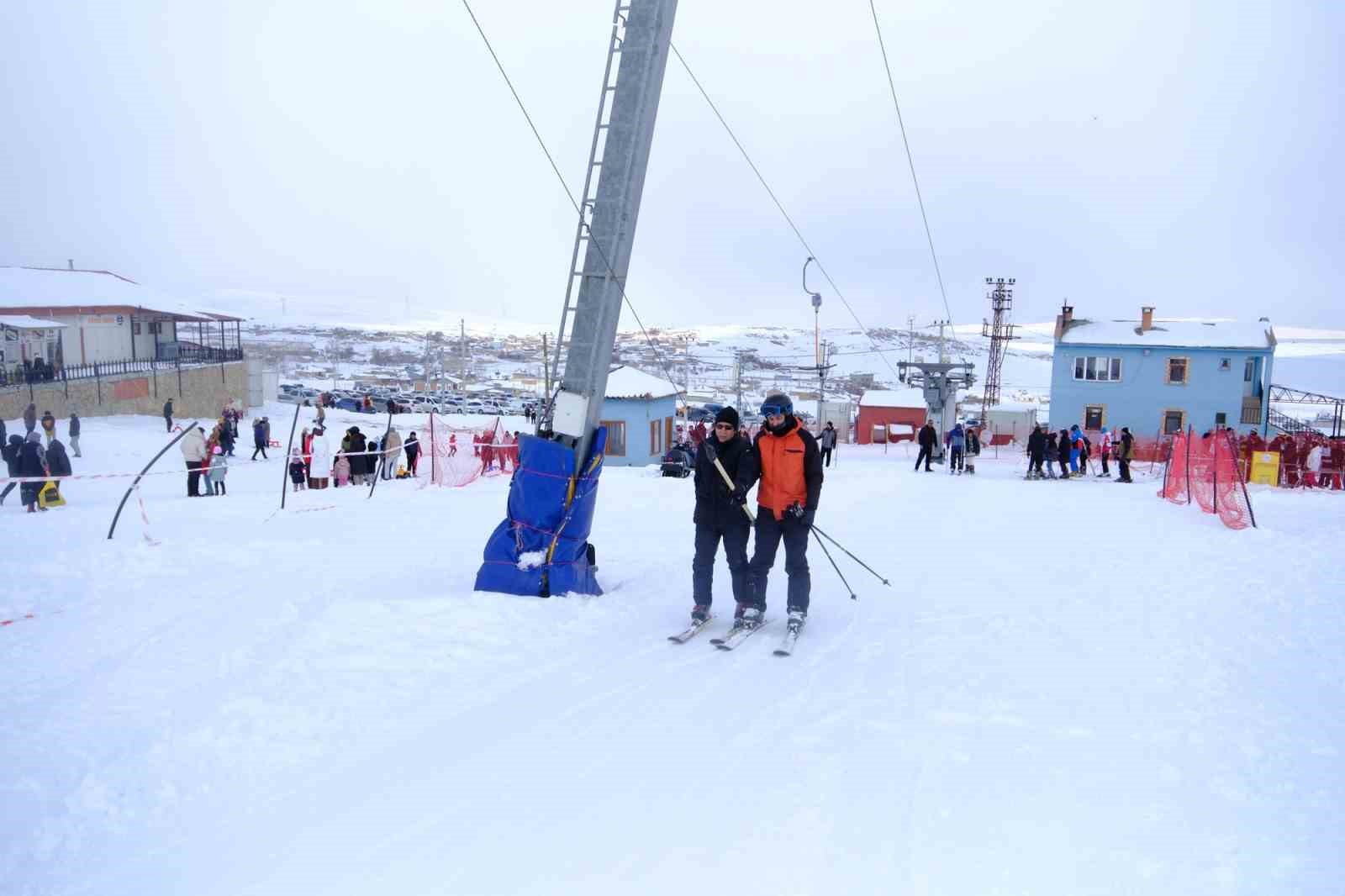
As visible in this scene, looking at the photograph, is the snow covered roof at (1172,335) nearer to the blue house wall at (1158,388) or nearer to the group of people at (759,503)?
the blue house wall at (1158,388)

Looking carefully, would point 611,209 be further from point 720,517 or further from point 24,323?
point 24,323

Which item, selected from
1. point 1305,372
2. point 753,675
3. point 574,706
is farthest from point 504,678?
point 1305,372

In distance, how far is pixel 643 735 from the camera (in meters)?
4.47

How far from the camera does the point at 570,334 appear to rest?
7.46 m

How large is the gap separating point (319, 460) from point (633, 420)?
2240 cm

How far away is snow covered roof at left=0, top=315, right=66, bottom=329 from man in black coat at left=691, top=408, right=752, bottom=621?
102 ft

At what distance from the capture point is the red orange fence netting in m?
13.1

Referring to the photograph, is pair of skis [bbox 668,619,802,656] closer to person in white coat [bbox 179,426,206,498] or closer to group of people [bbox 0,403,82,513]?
group of people [bbox 0,403,82,513]

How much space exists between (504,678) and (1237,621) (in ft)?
19.4

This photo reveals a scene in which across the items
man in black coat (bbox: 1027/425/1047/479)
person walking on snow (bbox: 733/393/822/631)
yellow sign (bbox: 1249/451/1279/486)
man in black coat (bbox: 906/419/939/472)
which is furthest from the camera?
man in black coat (bbox: 906/419/939/472)

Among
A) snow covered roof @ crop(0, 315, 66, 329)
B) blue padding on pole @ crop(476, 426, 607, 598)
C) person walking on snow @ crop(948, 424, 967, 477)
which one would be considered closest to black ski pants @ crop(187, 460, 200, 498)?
blue padding on pole @ crop(476, 426, 607, 598)

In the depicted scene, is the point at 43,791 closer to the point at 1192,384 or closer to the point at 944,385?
the point at 944,385

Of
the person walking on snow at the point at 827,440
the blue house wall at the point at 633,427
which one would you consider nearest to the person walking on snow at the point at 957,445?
the person walking on snow at the point at 827,440

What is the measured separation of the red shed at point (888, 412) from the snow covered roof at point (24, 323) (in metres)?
42.7
